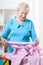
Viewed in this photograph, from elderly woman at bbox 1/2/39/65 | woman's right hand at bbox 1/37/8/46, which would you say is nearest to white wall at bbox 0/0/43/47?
elderly woman at bbox 1/2/39/65

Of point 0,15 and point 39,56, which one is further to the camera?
point 0,15

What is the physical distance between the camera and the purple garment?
2.63 ft

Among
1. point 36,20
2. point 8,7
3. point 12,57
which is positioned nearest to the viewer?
point 12,57

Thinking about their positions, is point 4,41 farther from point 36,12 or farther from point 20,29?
point 36,12

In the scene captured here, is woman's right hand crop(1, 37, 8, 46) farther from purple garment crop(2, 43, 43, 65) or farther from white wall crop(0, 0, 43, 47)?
white wall crop(0, 0, 43, 47)

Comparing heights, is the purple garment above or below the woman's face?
below

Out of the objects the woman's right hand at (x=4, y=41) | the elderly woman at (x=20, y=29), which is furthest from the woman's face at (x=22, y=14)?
the woman's right hand at (x=4, y=41)

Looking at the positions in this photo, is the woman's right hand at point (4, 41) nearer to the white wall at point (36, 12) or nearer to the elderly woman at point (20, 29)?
the elderly woman at point (20, 29)

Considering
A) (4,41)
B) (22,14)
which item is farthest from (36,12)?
(4,41)

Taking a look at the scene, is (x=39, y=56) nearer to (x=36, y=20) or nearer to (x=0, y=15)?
(x=36, y=20)

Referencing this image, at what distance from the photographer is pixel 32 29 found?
0.85 m

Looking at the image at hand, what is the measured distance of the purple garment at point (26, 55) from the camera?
31.6 inches

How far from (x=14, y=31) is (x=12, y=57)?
11 centimetres

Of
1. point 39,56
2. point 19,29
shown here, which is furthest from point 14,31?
point 39,56
